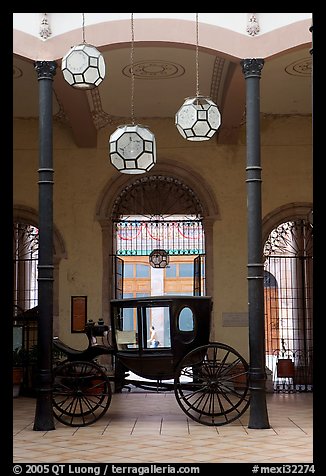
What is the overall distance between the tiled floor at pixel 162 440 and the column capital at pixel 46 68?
439 centimetres

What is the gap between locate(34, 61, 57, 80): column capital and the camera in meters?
9.24

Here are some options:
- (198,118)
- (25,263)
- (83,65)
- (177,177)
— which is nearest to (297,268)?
(177,177)

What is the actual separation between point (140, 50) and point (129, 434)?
19.2ft

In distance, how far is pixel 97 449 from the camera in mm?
7184

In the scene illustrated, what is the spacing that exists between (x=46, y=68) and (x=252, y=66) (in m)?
2.64

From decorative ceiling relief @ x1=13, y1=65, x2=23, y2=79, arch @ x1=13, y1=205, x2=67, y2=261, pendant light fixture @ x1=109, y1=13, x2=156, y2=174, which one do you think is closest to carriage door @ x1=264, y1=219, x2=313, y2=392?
arch @ x1=13, y1=205, x2=67, y2=261

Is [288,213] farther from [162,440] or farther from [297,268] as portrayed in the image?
[162,440]

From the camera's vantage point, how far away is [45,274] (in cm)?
877

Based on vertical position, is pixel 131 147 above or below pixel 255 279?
above

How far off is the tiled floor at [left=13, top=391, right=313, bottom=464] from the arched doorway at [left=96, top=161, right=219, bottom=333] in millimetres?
4052

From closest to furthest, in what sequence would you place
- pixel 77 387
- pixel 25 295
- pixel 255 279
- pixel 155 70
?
pixel 255 279
pixel 77 387
pixel 155 70
pixel 25 295

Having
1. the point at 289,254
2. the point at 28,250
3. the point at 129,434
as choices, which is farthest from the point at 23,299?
the point at 129,434

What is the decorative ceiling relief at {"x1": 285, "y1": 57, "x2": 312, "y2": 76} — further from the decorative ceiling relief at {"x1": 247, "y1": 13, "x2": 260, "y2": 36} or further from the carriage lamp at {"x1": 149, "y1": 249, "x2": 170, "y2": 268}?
the carriage lamp at {"x1": 149, "y1": 249, "x2": 170, "y2": 268}
